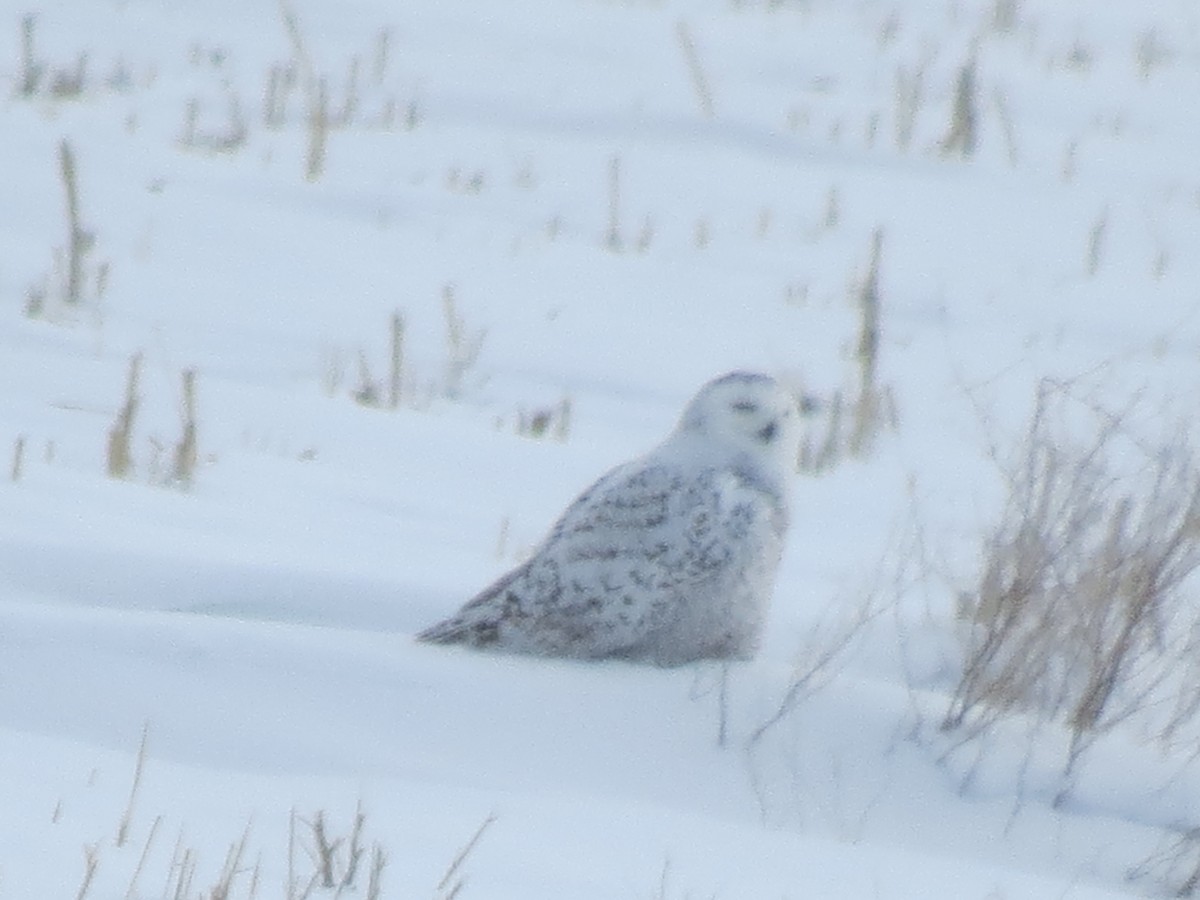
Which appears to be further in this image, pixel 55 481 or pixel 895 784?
pixel 55 481

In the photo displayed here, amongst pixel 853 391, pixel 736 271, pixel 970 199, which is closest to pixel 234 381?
pixel 853 391

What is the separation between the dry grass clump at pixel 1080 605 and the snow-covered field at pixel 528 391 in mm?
79

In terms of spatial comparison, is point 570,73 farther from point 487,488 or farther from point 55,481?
point 55,481

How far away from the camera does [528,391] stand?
7727mm

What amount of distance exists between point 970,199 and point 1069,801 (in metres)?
6.66

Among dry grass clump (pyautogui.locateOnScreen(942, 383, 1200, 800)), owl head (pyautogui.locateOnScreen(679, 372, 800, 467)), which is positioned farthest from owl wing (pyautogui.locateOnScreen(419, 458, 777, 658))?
dry grass clump (pyautogui.locateOnScreen(942, 383, 1200, 800))

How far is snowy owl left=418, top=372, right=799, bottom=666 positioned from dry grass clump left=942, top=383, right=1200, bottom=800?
16.8 inches

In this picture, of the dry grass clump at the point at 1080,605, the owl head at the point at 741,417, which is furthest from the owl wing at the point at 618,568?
the dry grass clump at the point at 1080,605

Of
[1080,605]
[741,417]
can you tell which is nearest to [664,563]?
[741,417]

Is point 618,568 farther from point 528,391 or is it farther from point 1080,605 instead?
point 528,391

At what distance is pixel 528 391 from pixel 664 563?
3.63 meters

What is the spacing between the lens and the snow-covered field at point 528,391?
3.57 m

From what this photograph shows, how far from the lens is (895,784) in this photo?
4043 millimetres

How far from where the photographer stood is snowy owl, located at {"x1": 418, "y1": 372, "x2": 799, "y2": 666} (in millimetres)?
4152
